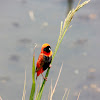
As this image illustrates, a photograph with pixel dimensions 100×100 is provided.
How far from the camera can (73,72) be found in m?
2.75

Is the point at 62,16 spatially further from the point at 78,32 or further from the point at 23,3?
the point at 23,3

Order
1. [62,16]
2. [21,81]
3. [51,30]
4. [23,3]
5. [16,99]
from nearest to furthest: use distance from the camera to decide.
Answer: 1. [16,99]
2. [21,81]
3. [51,30]
4. [62,16]
5. [23,3]

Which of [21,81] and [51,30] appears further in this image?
[51,30]

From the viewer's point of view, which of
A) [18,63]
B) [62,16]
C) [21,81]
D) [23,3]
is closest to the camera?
[21,81]

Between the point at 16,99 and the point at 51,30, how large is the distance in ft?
3.18

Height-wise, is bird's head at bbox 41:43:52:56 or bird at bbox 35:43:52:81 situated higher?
bird's head at bbox 41:43:52:56

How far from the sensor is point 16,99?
2.48 m

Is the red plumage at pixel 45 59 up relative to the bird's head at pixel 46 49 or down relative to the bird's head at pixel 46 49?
down

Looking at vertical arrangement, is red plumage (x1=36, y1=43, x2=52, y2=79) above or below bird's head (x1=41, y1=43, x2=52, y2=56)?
below

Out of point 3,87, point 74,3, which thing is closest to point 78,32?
point 74,3

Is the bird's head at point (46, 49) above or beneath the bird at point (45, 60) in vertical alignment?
above

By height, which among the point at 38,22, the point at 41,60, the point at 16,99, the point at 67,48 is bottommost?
the point at 16,99

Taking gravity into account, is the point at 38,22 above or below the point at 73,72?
above

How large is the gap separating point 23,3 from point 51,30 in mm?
778
